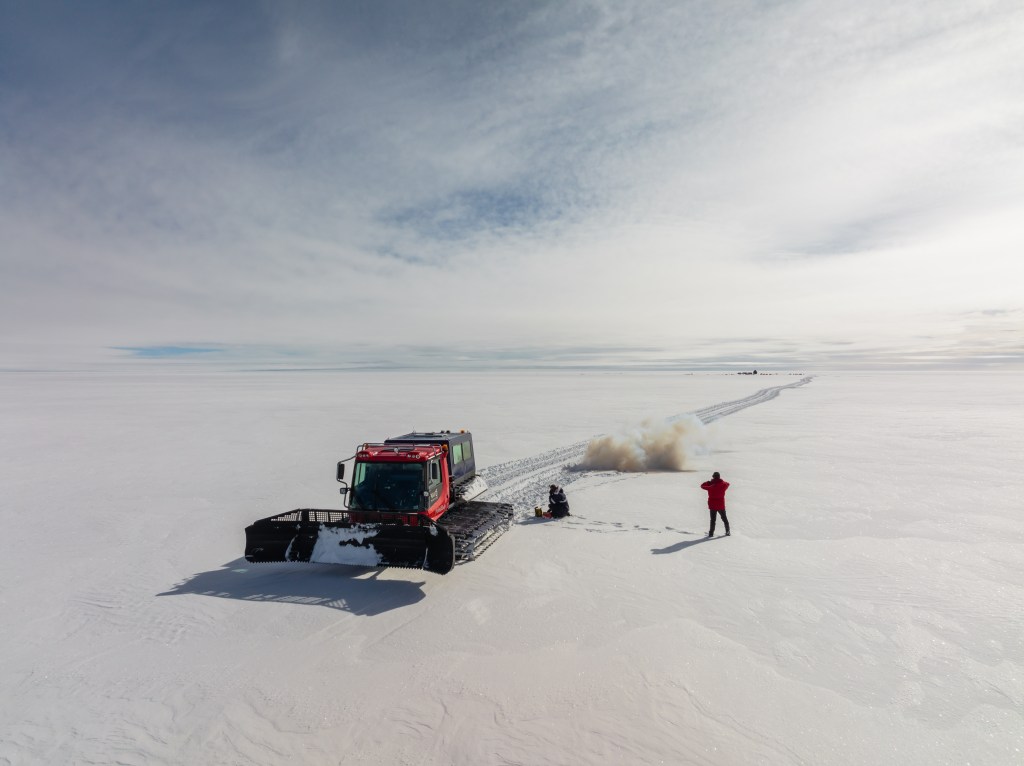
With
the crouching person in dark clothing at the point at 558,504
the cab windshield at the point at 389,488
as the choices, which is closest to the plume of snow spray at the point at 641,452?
the crouching person in dark clothing at the point at 558,504

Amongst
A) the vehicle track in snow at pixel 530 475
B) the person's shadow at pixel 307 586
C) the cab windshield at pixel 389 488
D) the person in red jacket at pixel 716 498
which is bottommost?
the vehicle track in snow at pixel 530 475

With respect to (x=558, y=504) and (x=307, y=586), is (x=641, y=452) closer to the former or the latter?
(x=558, y=504)

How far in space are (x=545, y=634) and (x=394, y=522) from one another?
381 cm

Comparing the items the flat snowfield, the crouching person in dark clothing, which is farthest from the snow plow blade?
the crouching person in dark clothing

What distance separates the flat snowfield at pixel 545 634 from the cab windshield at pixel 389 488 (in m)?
1.36

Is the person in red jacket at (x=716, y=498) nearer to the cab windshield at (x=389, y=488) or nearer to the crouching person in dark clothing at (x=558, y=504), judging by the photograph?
the crouching person in dark clothing at (x=558, y=504)

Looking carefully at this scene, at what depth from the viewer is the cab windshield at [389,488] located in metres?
10.7

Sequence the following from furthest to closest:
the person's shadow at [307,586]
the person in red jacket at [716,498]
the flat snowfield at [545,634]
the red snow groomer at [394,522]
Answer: the person in red jacket at [716,498] < the red snow groomer at [394,522] < the person's shadow at [307,586] < the flat snowfield at [545,634]

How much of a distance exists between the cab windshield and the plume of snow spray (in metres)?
10.7

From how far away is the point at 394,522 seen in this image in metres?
10.2

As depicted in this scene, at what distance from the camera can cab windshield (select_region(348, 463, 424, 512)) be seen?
35.0 ft

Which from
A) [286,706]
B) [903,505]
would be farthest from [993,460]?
[286,706]

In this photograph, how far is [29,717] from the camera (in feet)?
20.4

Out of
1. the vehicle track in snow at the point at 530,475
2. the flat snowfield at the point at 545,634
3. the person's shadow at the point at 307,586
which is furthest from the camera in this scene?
the vehicle track in snow at the point at 530,475
